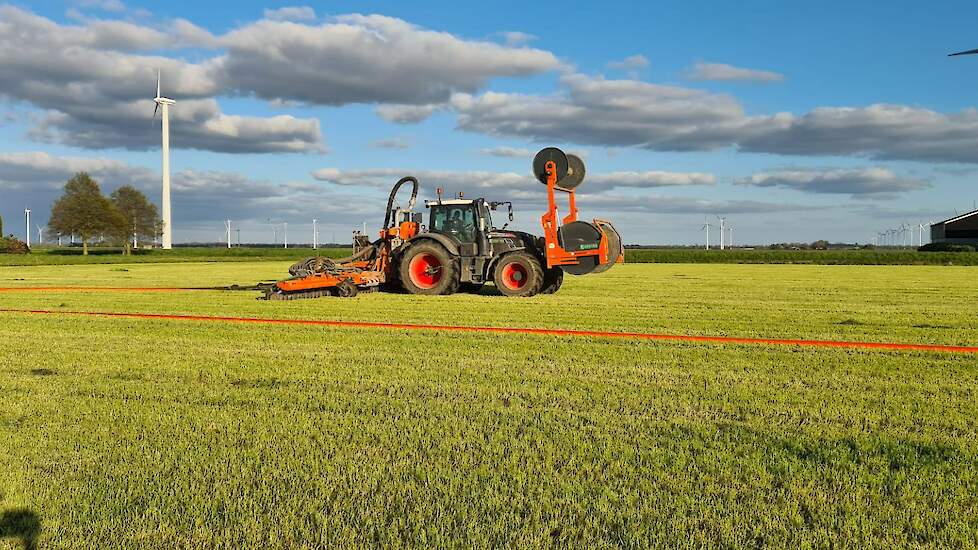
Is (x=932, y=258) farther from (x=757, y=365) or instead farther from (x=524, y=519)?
(x=524, y=519)

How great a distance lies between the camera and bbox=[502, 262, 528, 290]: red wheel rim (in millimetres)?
16719

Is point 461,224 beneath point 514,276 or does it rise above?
above

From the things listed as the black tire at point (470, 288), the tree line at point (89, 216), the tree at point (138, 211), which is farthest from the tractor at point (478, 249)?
A: the tree at point (138, 211)

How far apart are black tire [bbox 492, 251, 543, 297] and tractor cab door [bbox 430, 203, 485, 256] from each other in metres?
0.65

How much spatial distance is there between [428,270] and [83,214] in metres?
60.3

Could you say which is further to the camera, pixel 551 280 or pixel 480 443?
pixel 551 280

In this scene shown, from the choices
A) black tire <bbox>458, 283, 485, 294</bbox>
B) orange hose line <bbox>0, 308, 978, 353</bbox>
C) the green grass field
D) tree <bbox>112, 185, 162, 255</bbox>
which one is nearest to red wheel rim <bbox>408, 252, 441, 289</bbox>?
black tire <bbox>458, 283, 485, 294</bbox>

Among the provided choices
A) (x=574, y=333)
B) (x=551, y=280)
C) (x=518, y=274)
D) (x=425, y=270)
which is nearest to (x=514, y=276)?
(x=518, y=274)

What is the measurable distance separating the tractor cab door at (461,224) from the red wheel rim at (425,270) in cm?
65

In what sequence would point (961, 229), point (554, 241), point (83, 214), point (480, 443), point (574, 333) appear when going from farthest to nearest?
point (961, 229), point (83, 214), point (554, 241), point (574, 333), point (480, 443)

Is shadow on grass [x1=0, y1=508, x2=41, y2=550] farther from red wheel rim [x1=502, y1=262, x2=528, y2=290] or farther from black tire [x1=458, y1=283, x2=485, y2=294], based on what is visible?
black tire [x1=458, y1=283, x2=485, y2=294]

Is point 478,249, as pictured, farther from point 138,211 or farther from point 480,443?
point 138,211

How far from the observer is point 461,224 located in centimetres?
1692

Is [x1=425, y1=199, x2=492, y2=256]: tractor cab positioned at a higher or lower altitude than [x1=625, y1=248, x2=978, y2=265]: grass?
higher
